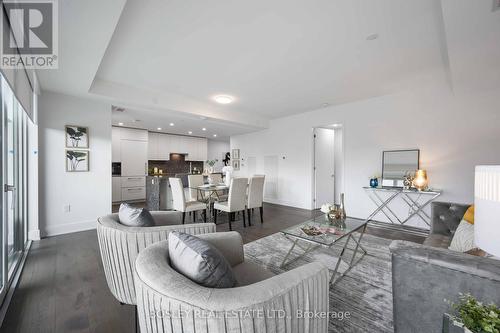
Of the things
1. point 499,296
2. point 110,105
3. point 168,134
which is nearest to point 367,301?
point 499,296

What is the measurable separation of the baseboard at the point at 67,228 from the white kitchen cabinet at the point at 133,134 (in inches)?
143

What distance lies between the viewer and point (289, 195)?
618 cm

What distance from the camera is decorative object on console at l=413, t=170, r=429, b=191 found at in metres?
3.65

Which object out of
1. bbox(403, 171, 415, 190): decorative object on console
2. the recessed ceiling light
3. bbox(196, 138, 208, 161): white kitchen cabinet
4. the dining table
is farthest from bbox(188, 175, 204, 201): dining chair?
bbox(403, 171, 415, 190): decorative object on console

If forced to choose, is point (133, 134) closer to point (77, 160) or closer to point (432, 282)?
point (77, 160)

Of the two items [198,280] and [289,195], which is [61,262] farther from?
[289,195]

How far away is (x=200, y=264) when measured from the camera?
0.92m

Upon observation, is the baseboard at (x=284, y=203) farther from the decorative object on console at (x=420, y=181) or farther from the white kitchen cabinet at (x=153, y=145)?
the white kitchen cabinet at (x=153, y=145)

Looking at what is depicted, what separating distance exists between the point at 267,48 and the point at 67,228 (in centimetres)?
432

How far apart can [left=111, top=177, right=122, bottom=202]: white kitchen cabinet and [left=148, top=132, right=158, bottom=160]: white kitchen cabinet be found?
1.40m

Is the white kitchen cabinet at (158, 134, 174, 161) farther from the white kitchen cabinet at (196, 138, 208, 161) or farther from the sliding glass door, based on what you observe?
the sliding glass door

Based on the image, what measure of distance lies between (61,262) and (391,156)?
18.4ft

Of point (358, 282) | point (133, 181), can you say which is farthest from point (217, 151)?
point (358, 282)

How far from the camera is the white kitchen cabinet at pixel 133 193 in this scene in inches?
264
